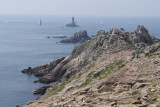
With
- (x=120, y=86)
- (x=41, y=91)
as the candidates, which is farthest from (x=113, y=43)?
(x=41, y=91)

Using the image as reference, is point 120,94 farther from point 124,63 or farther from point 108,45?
point 108,45

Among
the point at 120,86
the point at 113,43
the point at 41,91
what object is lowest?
the point at 41,91

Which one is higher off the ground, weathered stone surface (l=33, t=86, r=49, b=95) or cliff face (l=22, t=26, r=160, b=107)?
cliff face (l=22, t=26, r=160, b=107)

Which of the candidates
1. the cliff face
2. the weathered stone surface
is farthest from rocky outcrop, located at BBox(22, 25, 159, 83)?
the weathered stone surface

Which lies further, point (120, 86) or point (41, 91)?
point (41, 91)

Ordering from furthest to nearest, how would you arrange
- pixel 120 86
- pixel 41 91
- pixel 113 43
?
pixel 41 91 < pixel 113 43 < pixel 120 86

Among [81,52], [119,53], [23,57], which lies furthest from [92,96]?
[23,57]

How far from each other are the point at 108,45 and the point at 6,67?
67854 mm

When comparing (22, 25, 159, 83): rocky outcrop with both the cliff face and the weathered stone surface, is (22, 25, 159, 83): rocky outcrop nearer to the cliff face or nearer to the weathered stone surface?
the cliff face

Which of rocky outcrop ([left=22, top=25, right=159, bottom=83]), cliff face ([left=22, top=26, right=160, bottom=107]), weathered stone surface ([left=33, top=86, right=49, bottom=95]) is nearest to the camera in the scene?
cliff face ([left=22, top=26, right=160, bottom=107])

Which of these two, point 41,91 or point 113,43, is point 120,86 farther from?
point 41,91

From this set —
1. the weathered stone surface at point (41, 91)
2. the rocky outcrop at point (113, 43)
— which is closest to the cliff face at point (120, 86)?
the rocky outcrop at point (113, 43)

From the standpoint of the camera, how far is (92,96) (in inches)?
840

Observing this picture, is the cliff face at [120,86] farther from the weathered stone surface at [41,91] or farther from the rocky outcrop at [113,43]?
the weathered stone surface at [41,91]
